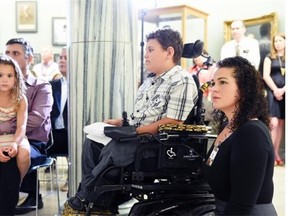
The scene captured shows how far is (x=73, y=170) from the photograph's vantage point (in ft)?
9.67

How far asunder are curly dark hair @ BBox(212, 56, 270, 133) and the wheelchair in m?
0.39

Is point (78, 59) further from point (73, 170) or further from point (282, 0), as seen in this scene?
point (282, 0)

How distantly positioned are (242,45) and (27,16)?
298 centimetres

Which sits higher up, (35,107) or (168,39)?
(168,39)

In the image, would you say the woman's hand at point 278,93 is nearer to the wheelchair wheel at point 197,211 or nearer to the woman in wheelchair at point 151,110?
the woman in wheelchair at point 151,110

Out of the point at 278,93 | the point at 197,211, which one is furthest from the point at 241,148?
the point at 278,93

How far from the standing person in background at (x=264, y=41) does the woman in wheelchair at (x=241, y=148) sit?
12.4ft

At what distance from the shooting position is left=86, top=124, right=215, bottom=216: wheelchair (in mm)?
2014

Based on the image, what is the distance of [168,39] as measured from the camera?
7.80 ft

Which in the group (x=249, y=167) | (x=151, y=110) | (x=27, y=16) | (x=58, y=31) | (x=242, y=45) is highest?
(x=27, y=16)

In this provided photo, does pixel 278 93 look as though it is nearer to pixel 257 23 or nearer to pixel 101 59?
pixel 257 23

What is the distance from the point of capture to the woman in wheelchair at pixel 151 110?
6.79 ft

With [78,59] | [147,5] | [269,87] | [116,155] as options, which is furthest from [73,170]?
[269,87]

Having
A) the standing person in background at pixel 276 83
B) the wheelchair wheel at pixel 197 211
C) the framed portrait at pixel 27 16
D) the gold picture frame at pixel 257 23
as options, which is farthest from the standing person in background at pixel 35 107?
the gold picture frame at pixel 257 23
